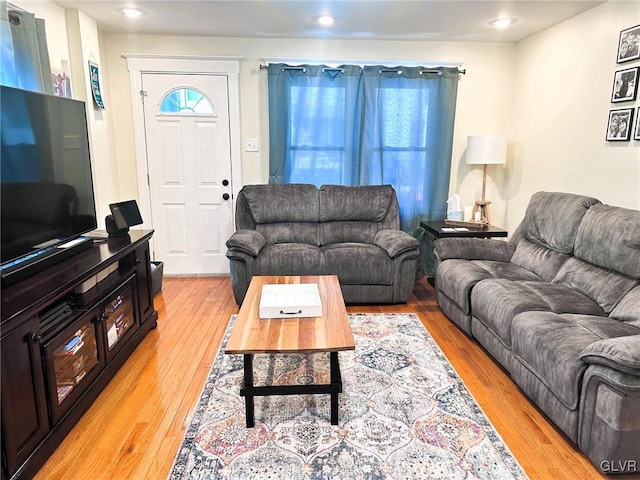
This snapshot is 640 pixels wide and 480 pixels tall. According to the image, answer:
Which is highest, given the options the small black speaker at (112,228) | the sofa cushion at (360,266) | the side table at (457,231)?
the small black speaker at (112,228)

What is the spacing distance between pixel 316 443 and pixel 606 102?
119 inches

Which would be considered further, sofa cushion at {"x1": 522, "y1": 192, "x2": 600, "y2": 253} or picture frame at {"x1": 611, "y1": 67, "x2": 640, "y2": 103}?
sofa cushion at {"x1": 522, "y1": 192, "x2": 600, "y2": 253}

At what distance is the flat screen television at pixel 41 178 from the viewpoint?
192cm

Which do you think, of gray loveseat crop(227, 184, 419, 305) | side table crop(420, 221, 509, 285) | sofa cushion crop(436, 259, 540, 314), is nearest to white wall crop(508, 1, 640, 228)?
side table crop(420, 221, 509, 285)

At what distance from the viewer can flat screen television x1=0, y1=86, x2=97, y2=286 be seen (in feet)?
6.29

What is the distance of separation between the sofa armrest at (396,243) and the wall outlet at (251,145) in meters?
1.59

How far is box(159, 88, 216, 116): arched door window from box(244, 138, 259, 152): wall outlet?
0.42 meters

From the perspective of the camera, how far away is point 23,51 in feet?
8.79

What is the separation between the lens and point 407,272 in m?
3.62

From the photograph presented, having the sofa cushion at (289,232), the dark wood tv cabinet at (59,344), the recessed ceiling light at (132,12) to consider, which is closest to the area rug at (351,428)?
the dark wood tv cabinet at (59,344)

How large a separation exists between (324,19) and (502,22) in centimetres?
150

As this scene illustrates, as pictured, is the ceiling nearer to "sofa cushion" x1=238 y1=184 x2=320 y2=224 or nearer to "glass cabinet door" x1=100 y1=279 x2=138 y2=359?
"sofa cushion" x1=238 y1=184 x2=320 y2=224

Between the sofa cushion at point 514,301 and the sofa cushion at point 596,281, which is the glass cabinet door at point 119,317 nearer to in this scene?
the sofa cushion at point 514,301

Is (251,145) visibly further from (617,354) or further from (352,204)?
(617,354)
